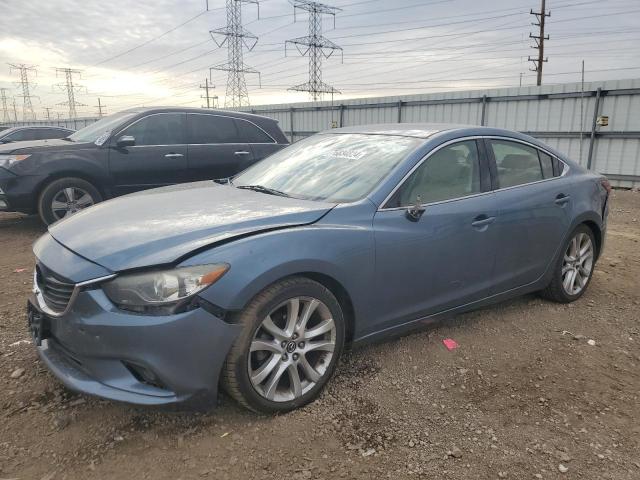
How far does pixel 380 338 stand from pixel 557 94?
42.1ft

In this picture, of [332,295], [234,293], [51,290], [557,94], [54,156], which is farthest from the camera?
[557,94]

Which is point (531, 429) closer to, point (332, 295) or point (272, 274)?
point (332, 295)

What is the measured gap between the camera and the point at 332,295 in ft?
9.16

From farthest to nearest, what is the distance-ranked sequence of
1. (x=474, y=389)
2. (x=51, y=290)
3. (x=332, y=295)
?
1. (x=474, y=389)
2. (x=332, y=295)
3. (x=51, y=290)

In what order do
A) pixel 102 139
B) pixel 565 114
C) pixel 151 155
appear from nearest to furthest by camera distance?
pixel 102 139
pixel 151 155
pixel 565 114

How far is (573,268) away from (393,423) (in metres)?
2.64

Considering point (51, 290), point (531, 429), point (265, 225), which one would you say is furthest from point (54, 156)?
point (531, 429)

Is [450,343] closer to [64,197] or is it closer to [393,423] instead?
[393,423]

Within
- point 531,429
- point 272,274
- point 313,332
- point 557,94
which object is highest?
point 557,94

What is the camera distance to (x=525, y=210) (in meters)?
3.83

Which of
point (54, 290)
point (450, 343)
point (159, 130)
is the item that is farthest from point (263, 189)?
point (159, 130)

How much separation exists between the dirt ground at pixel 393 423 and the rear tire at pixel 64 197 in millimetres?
3275

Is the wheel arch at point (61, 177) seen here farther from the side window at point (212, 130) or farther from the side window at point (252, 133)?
the side window at point (252, 133)

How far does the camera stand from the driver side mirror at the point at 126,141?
6.79 metres
